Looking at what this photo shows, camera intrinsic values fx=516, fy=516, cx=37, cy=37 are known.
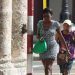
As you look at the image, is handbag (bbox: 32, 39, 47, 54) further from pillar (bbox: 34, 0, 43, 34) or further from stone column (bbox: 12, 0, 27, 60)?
pillar (bbox: 34, 0, 43, 34)

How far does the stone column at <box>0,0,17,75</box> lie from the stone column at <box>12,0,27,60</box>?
25 centimetres

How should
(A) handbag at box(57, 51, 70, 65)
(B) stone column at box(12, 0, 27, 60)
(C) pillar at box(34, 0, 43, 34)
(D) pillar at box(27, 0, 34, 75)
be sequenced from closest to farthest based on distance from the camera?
1. (B) stone column at box(12, 0, 27, 60)
2. (D) pillar at box(27, 0, 34, 75)
3. (A) handbag at box(57, 51, 70, 65)
4. (C) pillar at box(34, 0, 43, 34)

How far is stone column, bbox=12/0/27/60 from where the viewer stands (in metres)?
8.25

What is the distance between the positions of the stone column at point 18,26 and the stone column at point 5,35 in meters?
0.25

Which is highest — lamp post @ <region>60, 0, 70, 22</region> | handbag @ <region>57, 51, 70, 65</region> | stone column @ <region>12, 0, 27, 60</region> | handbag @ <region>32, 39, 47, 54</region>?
stone column @ <region>12, 0, 27, 60</region>

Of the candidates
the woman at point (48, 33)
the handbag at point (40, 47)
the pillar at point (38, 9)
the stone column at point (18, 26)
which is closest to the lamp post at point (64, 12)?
the pillar at point (38, 9)

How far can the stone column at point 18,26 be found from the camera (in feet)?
27.1

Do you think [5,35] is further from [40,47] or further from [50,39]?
[50,39]

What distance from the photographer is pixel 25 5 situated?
27.3 feet

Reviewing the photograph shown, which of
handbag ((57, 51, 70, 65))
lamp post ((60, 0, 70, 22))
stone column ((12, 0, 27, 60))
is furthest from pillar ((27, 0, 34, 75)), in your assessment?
lamp post ((60, 0, 70, 22))

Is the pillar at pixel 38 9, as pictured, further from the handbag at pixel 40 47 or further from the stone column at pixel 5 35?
the stone column at pixel 5 35

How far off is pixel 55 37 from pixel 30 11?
3.08 feet

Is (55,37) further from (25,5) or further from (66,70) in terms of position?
(25,5)

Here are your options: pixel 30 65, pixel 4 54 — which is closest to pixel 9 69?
pixel 4 54
